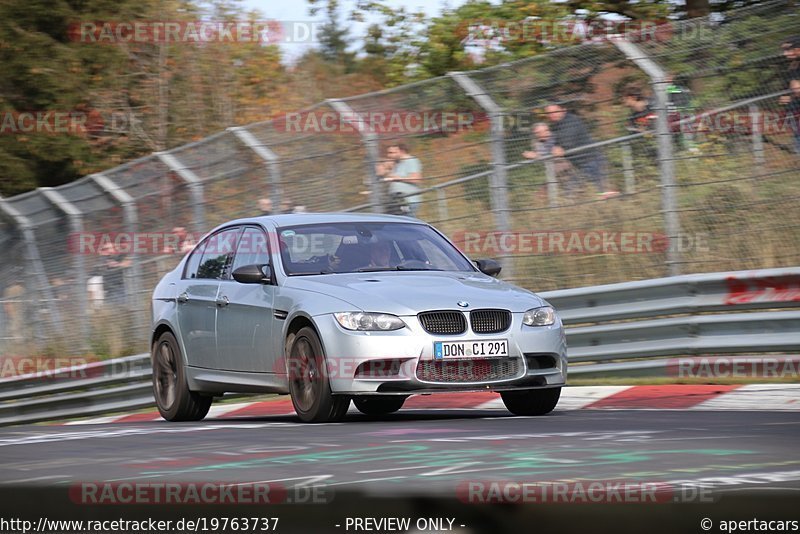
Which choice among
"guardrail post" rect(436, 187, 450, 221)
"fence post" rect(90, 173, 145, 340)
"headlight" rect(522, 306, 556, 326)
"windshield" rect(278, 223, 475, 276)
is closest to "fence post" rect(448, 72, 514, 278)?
"guardrail post" rect(436, 187, 450, 221)

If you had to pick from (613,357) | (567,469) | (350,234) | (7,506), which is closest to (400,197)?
(613,357)

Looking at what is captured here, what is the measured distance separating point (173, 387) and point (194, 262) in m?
0.99

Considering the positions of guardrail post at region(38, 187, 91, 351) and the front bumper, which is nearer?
the front bumper

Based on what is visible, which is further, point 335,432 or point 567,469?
point 335,432

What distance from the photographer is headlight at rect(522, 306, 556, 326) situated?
30.5 ft

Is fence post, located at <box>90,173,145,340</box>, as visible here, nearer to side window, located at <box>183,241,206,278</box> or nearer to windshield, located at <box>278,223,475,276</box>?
side window, located at <box>183,241,206,278</box>

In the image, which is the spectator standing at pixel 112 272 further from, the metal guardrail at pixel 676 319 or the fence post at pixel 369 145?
the metal guardrail at pixel 676 319

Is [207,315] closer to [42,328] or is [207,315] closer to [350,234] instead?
[350,234]

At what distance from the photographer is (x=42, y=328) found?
18438 millimetres

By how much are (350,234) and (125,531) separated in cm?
655

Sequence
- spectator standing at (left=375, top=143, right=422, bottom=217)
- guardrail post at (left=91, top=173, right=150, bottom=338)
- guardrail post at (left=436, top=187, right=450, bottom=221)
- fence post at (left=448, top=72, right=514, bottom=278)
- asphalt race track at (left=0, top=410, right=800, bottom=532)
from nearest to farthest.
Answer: asphalt race track at (left=0, top=410, right=800, bottom=532), fence post at (left=448, top=72, right=514, bottom=278), guardrail post at (left=436, top=187, right=450, bottom=221), spectator standing at (left=375, top=143, right=422, bottom=217), guardrail post at (left=91, top=173, right=150, bottom=338)

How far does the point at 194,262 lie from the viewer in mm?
11305

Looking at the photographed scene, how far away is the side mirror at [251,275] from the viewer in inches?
382

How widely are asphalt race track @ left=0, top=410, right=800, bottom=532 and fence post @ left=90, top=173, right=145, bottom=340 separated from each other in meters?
7.34
